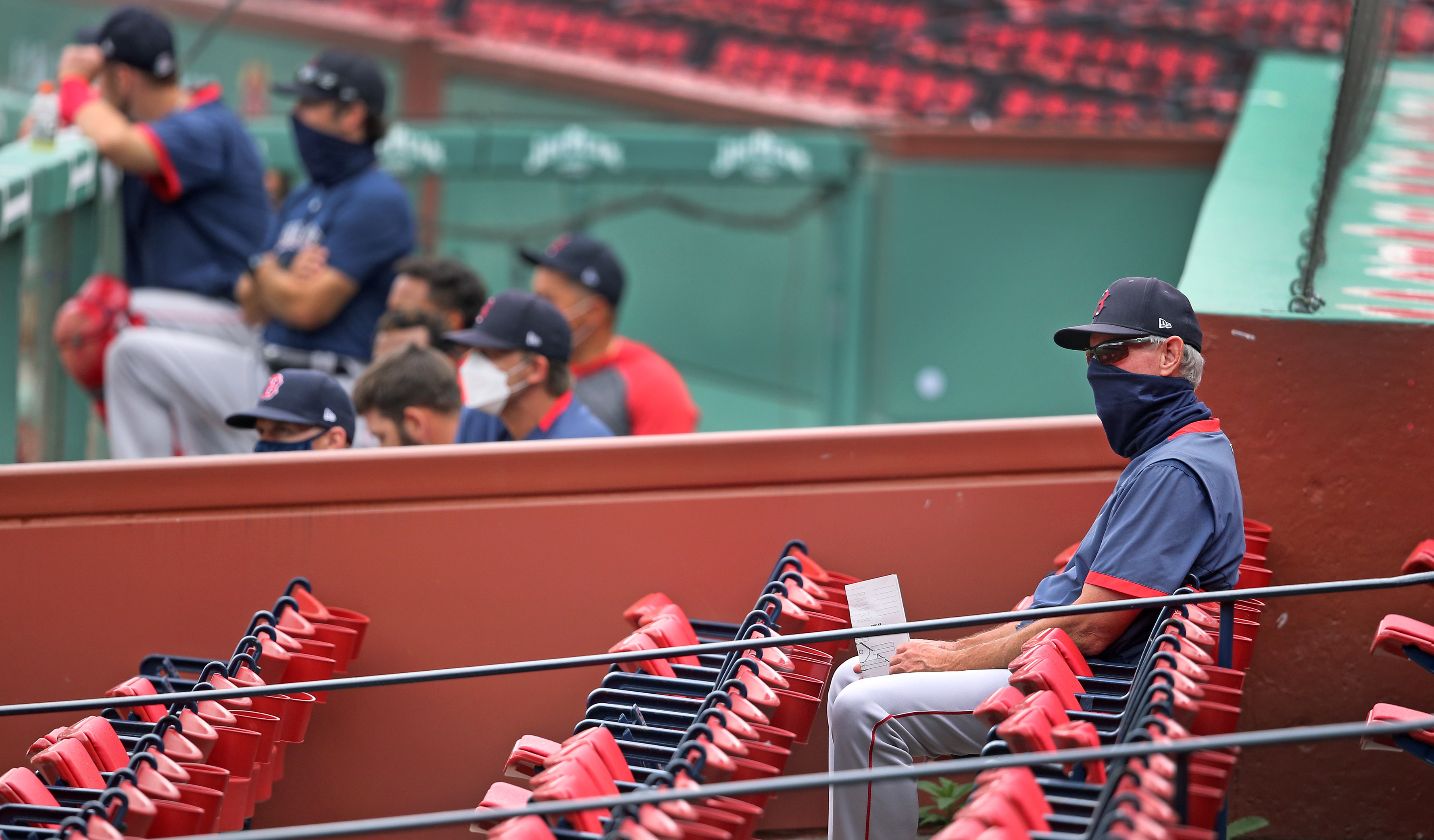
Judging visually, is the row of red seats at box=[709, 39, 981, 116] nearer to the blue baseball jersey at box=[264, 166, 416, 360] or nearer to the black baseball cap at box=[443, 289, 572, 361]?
the blue baseball jersey at box=[264, 166, 416, 360]

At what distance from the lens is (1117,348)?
3.38 metres

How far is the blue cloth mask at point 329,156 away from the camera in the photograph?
6.05 m

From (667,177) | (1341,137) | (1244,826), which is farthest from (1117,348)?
(667,177)

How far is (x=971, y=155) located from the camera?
10.2 m

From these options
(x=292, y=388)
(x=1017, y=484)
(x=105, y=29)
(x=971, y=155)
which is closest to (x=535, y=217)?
(x=971, y=155)

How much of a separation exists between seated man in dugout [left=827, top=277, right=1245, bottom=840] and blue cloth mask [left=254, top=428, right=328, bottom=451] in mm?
1910

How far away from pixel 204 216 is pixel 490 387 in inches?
90.3

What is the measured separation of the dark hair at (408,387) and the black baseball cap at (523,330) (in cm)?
11

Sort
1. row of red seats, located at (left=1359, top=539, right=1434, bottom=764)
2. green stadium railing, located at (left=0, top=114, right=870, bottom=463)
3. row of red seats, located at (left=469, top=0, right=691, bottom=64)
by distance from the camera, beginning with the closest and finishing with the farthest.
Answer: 1. row of red seats, located at (left=1359, top=539, right=1434, bottom=764)
2. green stadium railing, located at (left=0, top=114, right=870, bottom=463)
3. row of red seats, located at (left=469, top=0, right=691, bottom=64)

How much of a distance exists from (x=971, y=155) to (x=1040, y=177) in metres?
0.49

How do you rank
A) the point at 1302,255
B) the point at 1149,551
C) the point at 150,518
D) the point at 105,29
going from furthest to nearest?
the point at 105,29
the point at 1302,255
the point at 150,518
the point at 1149,551

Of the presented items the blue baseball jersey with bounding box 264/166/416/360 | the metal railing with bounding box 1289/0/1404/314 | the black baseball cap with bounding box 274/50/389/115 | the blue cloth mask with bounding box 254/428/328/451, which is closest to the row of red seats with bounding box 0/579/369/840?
the blue cloth mask with bounding box 254/428/328/451

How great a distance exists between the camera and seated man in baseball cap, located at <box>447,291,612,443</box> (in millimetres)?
4695

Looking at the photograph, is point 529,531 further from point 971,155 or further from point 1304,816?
point 971,155
